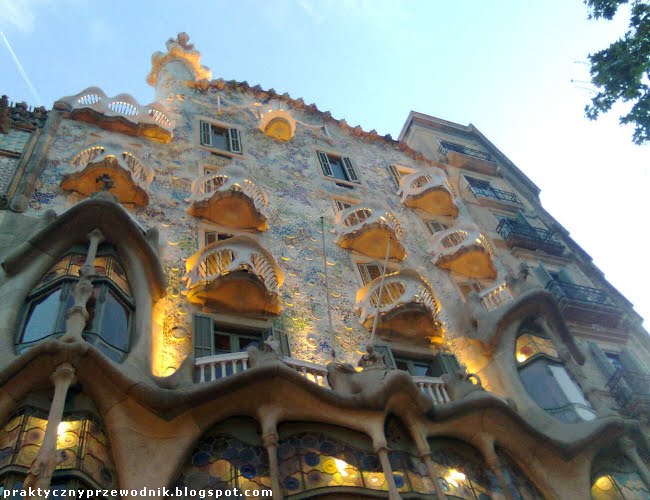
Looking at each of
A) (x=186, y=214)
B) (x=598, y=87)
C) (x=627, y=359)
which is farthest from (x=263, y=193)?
(x=627, y=359)

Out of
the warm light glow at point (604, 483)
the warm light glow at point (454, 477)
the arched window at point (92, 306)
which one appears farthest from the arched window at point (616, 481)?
the arched window at point (92, 306)

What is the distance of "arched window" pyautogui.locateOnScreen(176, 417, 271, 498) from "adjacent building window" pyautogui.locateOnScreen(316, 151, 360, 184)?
1177cm

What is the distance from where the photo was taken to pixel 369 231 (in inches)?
669

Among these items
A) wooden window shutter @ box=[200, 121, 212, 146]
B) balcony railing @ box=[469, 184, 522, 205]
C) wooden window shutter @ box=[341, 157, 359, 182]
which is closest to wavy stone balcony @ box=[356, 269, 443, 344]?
wooden window shutter @ box=[341, 157, 359, 182]

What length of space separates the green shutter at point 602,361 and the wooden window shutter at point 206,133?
1228 cm

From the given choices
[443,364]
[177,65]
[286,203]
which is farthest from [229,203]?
[177,65]

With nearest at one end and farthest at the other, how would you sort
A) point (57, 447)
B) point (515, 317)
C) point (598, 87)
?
point (57, 447), point (598, 87), point (515, 317)

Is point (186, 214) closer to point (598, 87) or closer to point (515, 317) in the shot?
point (515, 317)

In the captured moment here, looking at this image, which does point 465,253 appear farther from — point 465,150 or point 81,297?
point 81,297

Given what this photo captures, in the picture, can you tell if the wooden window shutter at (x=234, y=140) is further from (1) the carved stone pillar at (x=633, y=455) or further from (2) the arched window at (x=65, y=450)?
(1) the carved stone pillar at (x=633, y=455)

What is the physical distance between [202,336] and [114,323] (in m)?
2.05

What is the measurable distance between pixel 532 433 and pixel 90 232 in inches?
347

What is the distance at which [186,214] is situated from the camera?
51.1 feet

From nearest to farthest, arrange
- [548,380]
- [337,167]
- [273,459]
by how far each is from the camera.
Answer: [273,459] → [548,380] → [337,167]
